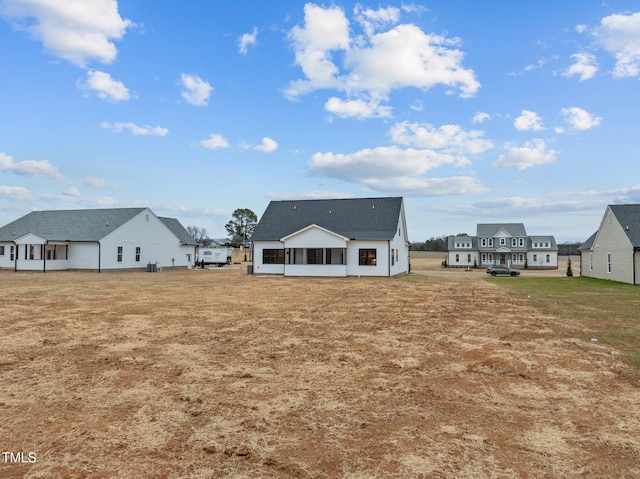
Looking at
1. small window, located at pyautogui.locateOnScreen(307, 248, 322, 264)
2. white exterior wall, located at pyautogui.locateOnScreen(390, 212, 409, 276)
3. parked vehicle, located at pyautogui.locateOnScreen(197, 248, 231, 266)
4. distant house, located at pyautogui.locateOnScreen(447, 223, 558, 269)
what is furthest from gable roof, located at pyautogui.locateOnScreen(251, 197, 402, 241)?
→ distant house, located at pyautogui.locateOnScreen(447, 223, 558, 269)

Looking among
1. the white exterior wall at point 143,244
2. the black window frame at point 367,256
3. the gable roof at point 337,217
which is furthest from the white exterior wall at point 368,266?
the white exterior wall at point 143,244

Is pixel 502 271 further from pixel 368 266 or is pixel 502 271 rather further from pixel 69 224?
pixel 69 224

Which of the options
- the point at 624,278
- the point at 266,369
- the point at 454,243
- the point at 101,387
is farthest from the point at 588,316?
the point at 454,243

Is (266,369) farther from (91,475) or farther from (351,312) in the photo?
(351,312)

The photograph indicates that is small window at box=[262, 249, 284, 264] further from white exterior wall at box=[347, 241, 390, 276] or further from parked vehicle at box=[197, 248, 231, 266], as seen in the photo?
parked vehicle at box=[197, 248, 231, 266]

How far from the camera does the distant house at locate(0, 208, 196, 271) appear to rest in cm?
3641

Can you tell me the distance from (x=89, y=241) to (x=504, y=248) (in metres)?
52.7

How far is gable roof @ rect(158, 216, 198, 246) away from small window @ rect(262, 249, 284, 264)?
15905 millimetres

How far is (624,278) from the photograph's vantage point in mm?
26781

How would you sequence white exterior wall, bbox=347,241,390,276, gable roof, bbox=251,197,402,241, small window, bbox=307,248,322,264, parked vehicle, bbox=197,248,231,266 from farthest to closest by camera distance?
parked vehicle, bbox=197,248,231,266, gable roof, bbox=251,197,402,241, small window, bbox=307,248,322,264, white exterior wall, bbox=347,241,390,276

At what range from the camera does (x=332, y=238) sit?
31531 millimetres

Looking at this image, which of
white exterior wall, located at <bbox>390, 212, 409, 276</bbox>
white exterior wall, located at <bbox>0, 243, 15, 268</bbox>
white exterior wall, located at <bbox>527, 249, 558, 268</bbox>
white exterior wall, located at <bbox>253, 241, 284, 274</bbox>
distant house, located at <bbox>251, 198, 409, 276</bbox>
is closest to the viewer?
distant house, located at <bbox>251, 198, 409, 276</bbox>

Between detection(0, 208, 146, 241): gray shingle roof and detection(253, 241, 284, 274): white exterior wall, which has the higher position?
detection(0, 208, 146, 241): gray shingle roof

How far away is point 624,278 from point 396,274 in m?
15.8
